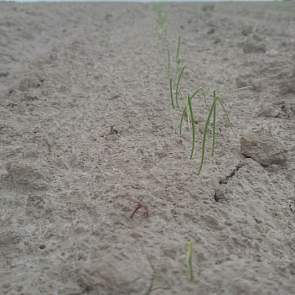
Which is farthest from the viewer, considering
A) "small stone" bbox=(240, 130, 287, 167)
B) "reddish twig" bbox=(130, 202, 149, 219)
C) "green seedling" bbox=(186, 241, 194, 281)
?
"small stone" bbox=(240, 130, 287, 167)

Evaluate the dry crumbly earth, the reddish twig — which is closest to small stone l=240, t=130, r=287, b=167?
the dry crumbly earth

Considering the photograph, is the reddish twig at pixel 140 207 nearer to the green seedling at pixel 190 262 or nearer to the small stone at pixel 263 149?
the green seedling at pixel 190 262

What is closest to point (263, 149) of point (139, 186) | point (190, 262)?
point (139, 186)

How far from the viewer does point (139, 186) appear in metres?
1.00

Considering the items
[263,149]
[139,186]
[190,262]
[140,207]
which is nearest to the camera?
[190,262]

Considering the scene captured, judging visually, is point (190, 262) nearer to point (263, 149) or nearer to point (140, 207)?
point (140, 207)

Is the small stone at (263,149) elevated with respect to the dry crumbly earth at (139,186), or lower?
elevated

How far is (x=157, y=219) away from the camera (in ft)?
2.87

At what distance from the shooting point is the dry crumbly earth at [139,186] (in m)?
0.74

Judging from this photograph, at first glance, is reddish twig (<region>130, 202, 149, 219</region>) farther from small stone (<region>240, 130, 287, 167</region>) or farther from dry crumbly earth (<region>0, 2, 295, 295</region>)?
small stone (<region>240, 130, 287, 167</region>)

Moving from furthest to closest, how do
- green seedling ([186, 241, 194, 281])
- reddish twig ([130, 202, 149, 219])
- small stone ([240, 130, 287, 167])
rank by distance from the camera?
small stone ([240, 130, 287, 167])
reddish twig ([130, 202, 149, 219])
green seedling ([186, 241, 194, 281])

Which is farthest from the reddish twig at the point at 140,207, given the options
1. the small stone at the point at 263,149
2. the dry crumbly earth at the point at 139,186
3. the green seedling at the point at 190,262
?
the small stone at the point at 263,149

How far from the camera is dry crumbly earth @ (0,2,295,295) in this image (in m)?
0.74

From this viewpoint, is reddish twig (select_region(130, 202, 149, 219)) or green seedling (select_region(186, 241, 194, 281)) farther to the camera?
reddish twig (select_region(130, 202, 149, 219))
